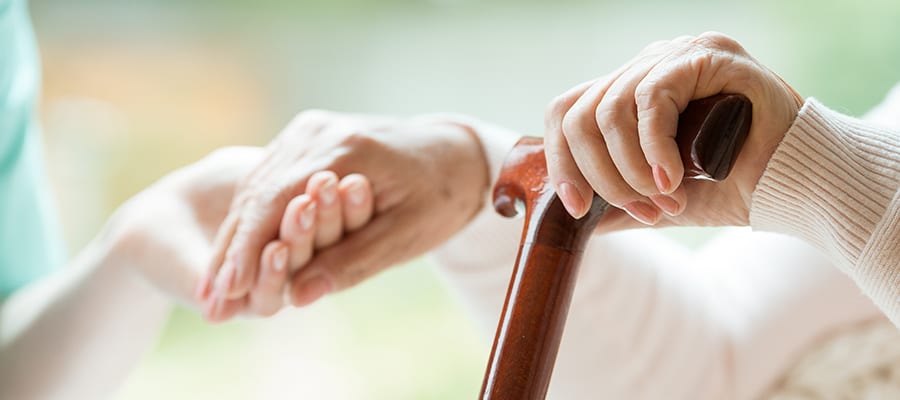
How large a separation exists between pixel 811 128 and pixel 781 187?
0.11ft

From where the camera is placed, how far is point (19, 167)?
1.06 m

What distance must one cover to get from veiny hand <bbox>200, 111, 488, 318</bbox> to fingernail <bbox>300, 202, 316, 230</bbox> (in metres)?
0.03

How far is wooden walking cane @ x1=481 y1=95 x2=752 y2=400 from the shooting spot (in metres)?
0.43

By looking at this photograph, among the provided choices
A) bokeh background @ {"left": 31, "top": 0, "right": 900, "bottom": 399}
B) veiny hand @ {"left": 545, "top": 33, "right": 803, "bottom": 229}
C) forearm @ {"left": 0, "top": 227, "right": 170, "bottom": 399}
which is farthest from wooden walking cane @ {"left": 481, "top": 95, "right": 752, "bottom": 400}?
bokeh background @ {"left": 31, "top": 0, "right": 900, "bottom": 399}

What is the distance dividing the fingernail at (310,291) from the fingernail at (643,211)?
11.2 inches

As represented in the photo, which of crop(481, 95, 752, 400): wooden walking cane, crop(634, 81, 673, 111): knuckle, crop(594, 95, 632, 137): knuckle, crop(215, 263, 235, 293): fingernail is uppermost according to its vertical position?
crop(634, 81, 673, 111): knuckle

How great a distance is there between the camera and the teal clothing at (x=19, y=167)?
1.01 meters

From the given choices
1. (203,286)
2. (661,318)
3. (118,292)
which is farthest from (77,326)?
(661,318)

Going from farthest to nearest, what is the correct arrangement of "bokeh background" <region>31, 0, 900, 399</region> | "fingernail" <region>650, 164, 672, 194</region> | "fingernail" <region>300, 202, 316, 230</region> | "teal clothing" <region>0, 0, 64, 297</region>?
"bokeh background" <region>31, 0, 900, 399</region>
"teal clothing" <region>0, 0, 64, 297</region>
"fingernail" <region>300, 202, 316, 230</region>
"fingernail" <region>650, 164, 672, 194</region>

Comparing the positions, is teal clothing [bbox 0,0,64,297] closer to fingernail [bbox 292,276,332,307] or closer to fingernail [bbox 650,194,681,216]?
fingernail [bbox 292,276,332,307]

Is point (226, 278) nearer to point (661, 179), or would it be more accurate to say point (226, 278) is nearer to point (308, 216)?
point (308, 216)

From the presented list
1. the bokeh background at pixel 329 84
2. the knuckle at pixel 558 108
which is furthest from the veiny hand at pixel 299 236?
the bokeh background at pixel 329 84

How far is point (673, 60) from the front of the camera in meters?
0.46

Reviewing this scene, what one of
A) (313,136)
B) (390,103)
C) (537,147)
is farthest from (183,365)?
(537,147)
